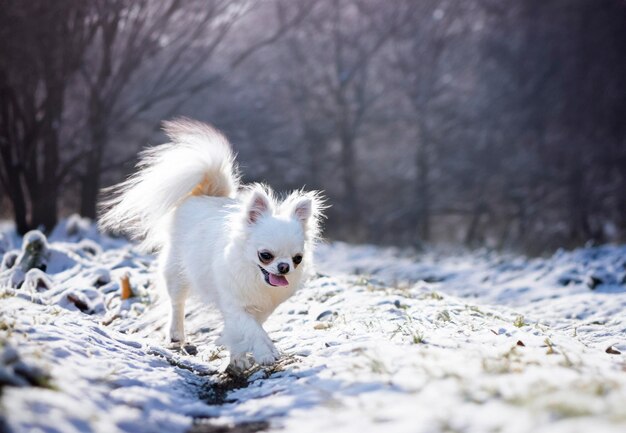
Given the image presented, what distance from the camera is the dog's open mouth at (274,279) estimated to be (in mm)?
4262

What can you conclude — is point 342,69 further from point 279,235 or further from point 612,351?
point 612,351

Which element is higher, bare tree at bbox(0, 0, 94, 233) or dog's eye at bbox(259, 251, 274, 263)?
bare tree at bbox(0, 0, 94, 233)

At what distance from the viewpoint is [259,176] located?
58.9 ft

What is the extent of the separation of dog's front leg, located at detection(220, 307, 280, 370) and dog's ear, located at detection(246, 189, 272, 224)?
2.12 ft

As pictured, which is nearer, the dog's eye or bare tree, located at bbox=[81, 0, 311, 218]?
the dog's eye

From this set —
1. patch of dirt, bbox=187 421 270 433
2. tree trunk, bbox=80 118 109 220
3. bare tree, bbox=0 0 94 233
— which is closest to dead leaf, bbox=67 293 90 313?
patch of dirt, bbox=187 421 270 433

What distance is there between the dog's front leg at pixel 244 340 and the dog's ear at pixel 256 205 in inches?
25.4

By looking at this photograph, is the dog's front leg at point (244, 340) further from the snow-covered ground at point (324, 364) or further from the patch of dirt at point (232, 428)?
the patch of dirt at point (232, 428)

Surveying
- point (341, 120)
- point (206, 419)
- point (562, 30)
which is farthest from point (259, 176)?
point (206, 419)

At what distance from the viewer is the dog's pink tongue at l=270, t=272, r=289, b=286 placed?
14.0 ft

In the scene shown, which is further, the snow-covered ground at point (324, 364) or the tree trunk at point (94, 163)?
the tree trunk at point (94, 163)

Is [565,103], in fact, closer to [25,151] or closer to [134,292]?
[25,151]

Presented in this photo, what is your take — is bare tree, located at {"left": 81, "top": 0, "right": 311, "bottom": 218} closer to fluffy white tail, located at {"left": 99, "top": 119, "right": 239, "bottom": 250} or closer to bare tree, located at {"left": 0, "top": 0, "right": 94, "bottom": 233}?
bare tree, located at {"left": 0, "top": 0, "right": 94, "bottom": 233}

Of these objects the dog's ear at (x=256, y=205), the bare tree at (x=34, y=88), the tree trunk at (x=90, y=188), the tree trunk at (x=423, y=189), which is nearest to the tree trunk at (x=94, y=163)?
the tree trunk at (x=90, y=188)
